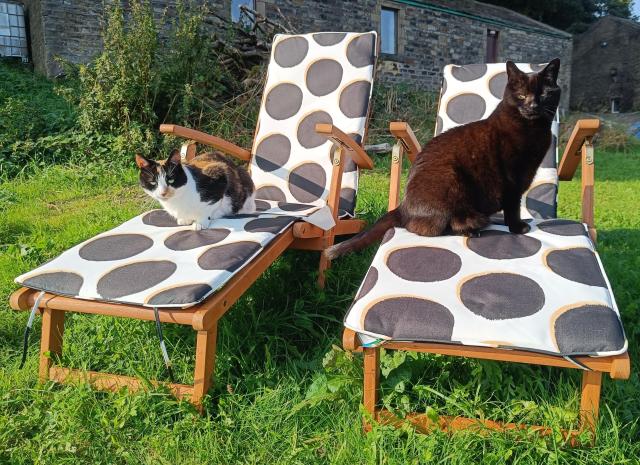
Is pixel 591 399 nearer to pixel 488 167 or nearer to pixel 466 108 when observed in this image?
pixel 488 167

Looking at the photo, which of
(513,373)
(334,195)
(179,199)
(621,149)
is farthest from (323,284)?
(621,149)

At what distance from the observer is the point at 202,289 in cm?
158

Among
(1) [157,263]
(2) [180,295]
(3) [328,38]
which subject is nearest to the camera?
(2) [180,295]

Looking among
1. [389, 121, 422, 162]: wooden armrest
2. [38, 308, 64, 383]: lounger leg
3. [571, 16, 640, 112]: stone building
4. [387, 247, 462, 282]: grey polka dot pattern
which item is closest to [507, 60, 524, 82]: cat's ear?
[389, 121, 422, 162]: wooden armrest


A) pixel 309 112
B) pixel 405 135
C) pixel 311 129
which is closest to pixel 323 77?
pixel 309 112

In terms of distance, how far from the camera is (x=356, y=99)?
2.85 m

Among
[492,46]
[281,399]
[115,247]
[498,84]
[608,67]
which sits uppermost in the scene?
[492,46]

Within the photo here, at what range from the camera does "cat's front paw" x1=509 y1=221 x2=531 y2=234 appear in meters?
1.98

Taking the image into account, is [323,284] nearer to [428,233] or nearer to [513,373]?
[428,233]

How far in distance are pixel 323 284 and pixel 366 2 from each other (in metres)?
10.8

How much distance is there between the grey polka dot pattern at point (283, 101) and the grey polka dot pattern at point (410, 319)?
1.85m

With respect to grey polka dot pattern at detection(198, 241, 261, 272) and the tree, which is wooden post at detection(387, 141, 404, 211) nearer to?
grey polka dot pattern at detection(198, 241, 261, 272)

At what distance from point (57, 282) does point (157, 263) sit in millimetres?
335

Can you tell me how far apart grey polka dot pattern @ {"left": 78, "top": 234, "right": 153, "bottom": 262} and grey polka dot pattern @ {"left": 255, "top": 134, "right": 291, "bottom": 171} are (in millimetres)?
1076
